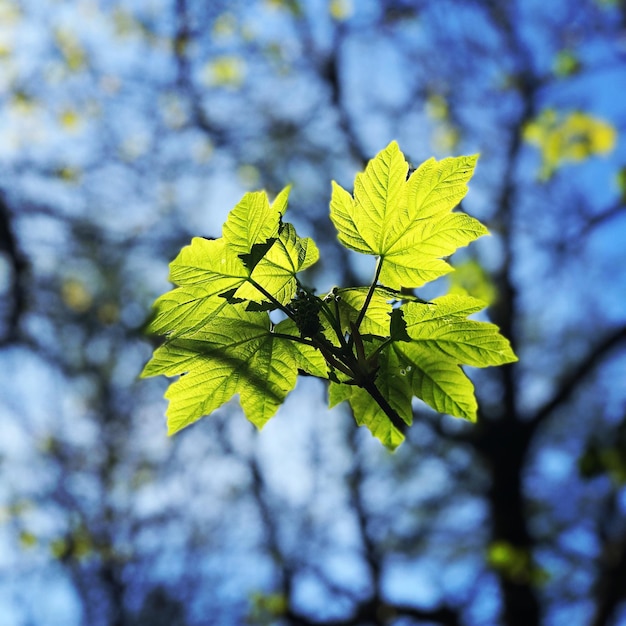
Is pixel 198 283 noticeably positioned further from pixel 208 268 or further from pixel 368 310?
pixel 368 310

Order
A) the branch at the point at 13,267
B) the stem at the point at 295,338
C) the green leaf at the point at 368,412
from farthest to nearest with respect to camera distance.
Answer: the branch at the point at 13,267, the green leaf at the point at 368,412, the stem at the point at 295,338

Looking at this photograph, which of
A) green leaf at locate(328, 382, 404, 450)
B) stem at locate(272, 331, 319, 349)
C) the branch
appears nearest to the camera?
stem at locate(272, 331, 319, 349)

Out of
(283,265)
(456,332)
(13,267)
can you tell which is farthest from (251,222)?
(13,267)

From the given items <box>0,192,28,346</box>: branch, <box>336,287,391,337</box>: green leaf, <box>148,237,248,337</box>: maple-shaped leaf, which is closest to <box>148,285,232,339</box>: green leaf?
<box>148,237,248,337</box>: maple-shaped leaf

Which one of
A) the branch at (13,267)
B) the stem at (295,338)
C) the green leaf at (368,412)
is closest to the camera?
the stem at (295,338)

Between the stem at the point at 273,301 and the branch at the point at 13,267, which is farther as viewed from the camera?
the branch at the point at 13,267

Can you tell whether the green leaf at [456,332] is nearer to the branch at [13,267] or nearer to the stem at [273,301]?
the stem at [273,301]

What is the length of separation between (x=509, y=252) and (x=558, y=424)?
2.18 m

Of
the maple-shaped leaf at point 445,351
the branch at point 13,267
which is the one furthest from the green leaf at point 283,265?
the branch at point 13,267

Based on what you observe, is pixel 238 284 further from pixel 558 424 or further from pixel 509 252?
pixel 558 424

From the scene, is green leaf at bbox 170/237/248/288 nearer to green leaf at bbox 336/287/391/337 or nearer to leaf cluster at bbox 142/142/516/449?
leaf cluster at bbox 142/142/516/449

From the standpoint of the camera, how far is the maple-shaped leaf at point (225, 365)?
735 mm

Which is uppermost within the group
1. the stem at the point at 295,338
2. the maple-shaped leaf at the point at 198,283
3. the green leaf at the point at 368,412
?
the maple-shaped leaf at the point at 198,283

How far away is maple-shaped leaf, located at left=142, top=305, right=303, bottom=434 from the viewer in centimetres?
73
